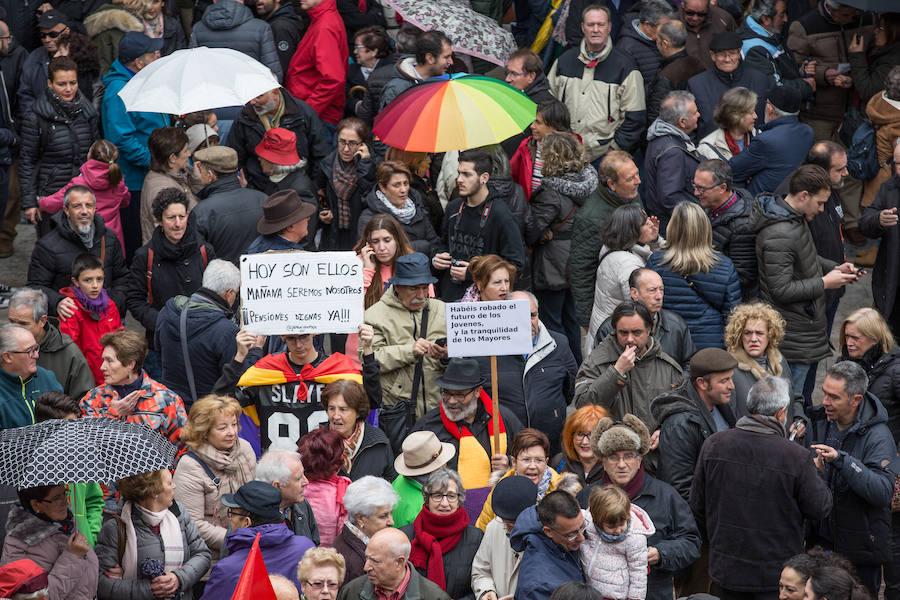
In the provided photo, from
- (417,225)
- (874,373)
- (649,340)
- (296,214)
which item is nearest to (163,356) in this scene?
(296,214)

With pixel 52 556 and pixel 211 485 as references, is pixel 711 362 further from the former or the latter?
pixel 52 556

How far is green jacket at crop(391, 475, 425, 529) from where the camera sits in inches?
303

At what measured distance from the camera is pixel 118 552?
6.92 metres

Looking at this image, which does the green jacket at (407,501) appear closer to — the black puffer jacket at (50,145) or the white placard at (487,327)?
the white placard at (487,327)

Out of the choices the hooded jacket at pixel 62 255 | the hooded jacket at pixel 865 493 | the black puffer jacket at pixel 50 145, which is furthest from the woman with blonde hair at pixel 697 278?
the black puffer jacket at pixel 50 145

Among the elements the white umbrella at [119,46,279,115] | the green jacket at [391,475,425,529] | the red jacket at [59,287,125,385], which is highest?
the white umbrella at [119,46,279,115]

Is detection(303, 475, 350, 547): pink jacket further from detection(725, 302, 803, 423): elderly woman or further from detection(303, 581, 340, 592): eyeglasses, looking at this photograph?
detection(725, 302, 803, 423): elderly woman

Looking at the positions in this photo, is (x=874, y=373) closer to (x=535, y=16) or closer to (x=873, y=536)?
(x=873, y=536)

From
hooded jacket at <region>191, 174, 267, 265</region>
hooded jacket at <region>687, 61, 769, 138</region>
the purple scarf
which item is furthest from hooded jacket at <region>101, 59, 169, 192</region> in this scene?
hooded jacket at <region>687, 61, 769, 138</region>

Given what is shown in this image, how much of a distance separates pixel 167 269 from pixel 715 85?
5.19 metres

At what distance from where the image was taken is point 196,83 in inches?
432

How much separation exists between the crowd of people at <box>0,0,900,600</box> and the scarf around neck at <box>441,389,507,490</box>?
0.6 inches

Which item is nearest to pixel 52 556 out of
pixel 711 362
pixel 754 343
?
pixel 711 362

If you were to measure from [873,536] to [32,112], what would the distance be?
784 centimetres
